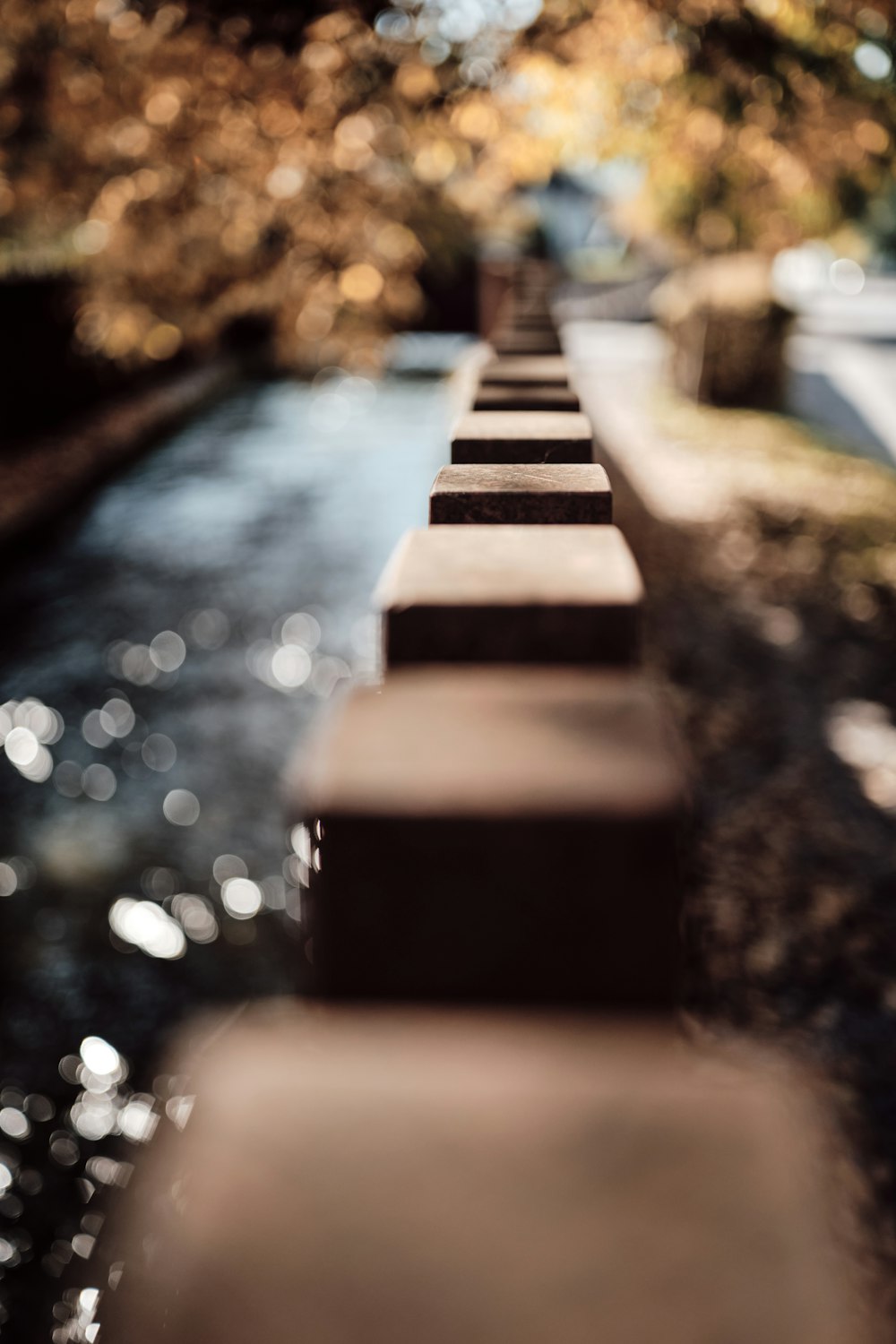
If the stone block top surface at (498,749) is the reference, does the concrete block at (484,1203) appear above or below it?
below

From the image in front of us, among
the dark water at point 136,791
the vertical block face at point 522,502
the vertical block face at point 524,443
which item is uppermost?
the vertical block face at point 524,443

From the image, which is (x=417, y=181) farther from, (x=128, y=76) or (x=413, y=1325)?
(x=413, y=1325)

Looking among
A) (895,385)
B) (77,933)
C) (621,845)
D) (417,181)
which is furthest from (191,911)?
(895,385)

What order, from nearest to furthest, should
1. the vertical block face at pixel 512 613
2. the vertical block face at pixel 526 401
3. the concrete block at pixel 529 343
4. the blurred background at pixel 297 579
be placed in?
the vertical block face at pixel 512 613 < the vertical block face at pixel 526 401 < the concrete block at pixel 529 343 < the blurred background at pixel 297 579

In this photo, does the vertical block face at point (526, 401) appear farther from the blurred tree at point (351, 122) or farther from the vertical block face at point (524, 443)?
the blurred tree at point (351, 122)

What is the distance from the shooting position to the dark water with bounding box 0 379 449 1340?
13.7 feet

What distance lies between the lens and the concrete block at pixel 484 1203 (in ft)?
2.26

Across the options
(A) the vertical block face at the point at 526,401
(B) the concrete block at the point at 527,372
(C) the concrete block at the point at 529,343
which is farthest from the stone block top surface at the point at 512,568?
(C) the concrete block at the point at 529,343

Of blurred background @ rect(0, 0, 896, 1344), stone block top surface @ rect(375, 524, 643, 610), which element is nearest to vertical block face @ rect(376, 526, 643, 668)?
stone block top surface @ rect(375, 524, 643, 610)

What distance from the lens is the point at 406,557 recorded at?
1315 millimetres

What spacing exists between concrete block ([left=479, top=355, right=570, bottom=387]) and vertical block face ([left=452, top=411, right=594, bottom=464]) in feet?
1.74

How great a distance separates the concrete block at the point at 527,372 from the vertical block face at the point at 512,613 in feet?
3.88

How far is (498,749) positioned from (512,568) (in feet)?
1.11

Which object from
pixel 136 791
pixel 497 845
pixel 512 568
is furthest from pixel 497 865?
pixel 136 791
